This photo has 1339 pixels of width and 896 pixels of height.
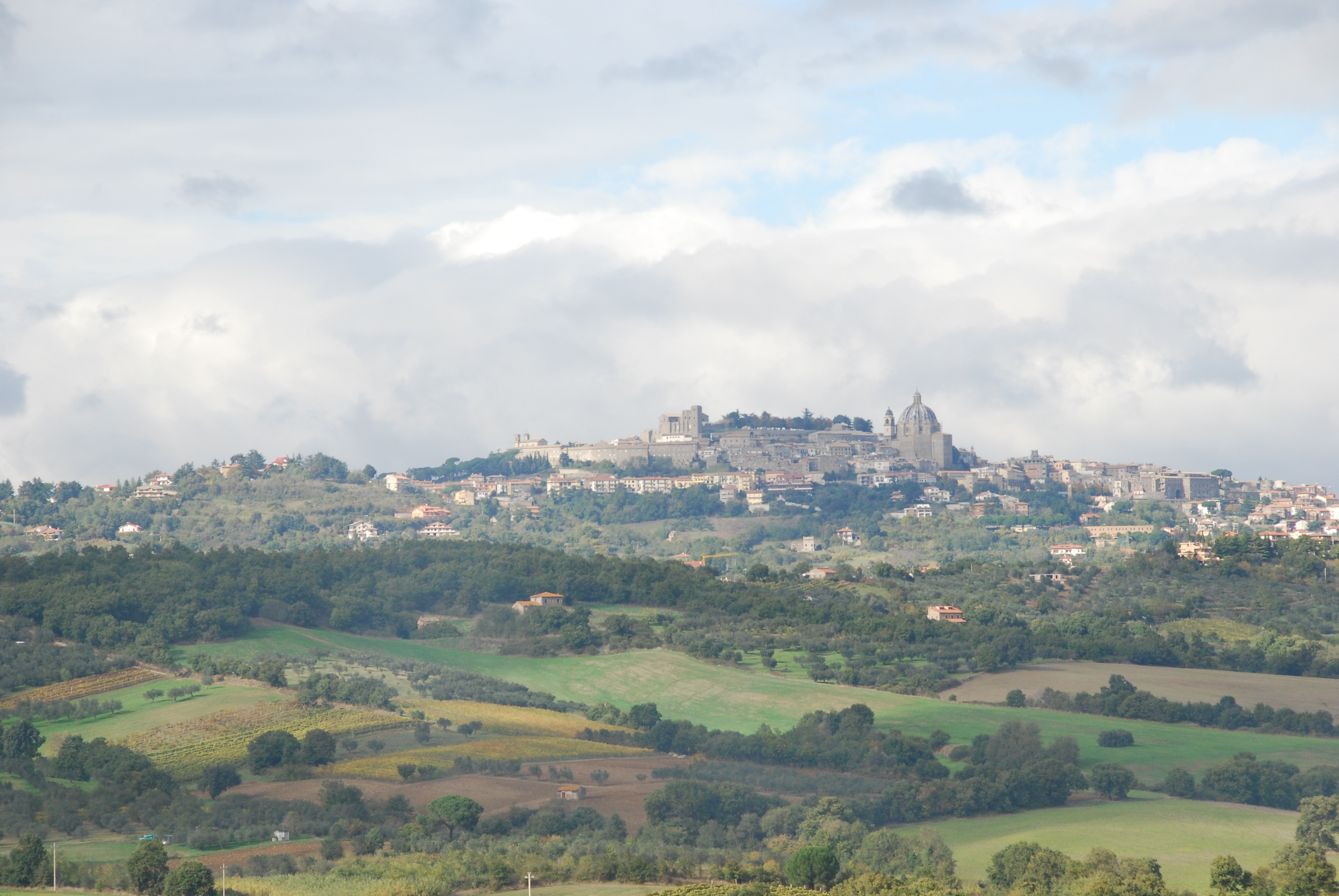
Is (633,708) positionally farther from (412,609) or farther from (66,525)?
(66,525)

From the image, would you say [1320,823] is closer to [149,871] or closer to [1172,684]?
[1172,684]

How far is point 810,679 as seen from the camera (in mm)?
67375

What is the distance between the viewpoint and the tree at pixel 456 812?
4238cm

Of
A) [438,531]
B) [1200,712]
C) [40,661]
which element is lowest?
[1200,712]

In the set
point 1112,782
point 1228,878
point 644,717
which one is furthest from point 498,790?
point 1228,878

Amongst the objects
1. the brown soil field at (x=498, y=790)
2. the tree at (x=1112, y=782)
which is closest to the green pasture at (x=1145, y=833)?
the tree at (x=1112, y=782)

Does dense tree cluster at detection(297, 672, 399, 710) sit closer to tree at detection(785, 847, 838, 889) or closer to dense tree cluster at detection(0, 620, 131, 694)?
dense tree cluster at detection(0, 620, 131, 694)

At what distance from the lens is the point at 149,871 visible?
35.1m

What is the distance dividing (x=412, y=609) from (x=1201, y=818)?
4916 cm

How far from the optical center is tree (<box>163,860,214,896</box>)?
3344 cm

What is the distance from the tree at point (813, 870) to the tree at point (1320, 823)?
14783 mm

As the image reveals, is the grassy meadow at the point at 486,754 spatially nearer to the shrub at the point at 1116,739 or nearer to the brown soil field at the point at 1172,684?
the shrub at the point at 1116,739

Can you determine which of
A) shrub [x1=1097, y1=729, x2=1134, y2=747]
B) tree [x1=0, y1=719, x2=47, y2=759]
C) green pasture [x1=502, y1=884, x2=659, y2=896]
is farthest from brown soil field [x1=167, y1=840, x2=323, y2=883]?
shrub [x1=1097, y1=729, x2=1134, y2=747]

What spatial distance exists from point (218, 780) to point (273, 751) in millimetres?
3078
